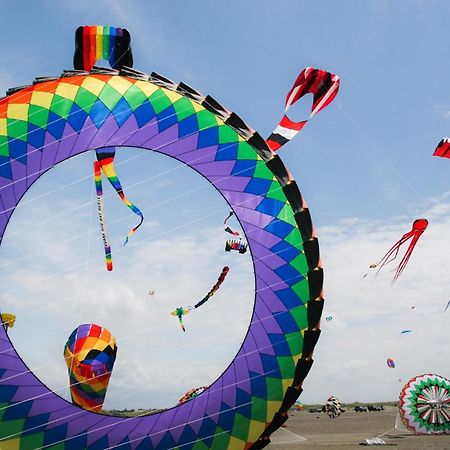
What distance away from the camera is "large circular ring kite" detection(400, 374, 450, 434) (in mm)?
20578

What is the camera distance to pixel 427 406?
21000 mm

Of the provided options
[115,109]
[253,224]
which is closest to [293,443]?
[253,224]

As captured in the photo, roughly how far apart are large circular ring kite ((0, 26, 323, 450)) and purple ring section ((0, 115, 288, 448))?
1cm

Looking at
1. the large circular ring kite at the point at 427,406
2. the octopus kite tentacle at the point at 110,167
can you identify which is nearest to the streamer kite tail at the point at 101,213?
the octopus kite tentacle at the point at 110,167

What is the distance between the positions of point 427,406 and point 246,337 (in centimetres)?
1537

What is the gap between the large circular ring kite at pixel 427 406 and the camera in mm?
20578

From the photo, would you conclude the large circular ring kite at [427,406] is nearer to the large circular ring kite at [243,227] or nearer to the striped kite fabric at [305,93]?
the large circular ring kite at [243,227]

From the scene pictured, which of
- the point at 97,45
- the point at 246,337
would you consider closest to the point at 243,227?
the point at 246,337

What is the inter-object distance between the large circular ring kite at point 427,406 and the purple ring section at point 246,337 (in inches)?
588

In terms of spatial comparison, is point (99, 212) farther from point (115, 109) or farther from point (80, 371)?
point (80, 371)

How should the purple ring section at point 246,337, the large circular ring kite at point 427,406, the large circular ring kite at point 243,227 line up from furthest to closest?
the large circular ring kite at point 427,406, the large circular ring kite at point 243,227, the purple ring section at point 246,337

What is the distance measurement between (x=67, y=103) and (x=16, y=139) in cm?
93

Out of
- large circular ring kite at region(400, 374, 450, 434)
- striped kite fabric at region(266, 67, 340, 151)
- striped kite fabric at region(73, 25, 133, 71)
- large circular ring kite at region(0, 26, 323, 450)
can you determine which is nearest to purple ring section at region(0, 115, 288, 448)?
large circular ring kite at region(0, 26, 323, 450)

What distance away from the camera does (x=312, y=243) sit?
27.8ft
